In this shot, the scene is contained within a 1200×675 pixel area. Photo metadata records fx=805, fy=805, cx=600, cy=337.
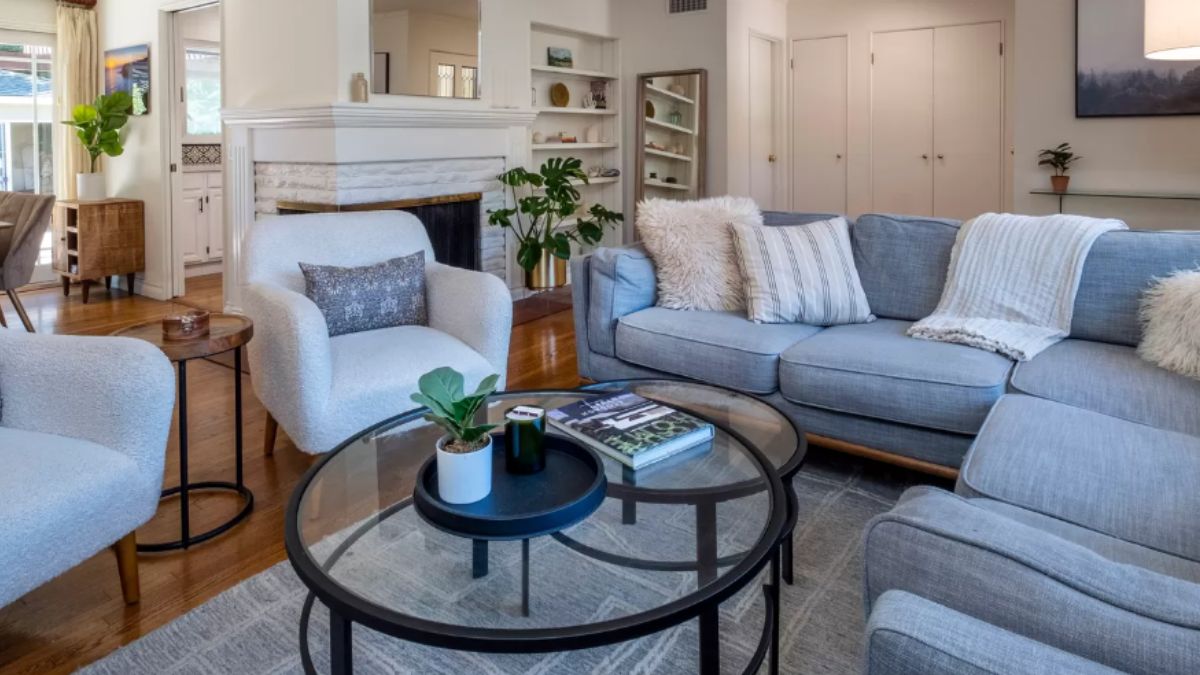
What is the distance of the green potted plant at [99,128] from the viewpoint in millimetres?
5645

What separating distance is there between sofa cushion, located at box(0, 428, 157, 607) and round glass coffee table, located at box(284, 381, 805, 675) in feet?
A: 1.44

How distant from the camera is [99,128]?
571cm

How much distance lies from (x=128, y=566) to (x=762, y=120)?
249 inches

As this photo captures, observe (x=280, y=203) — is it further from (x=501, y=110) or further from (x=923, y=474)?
(x=923, y=474)

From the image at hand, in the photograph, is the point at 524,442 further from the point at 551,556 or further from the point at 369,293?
the point at 369,293

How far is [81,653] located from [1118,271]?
3006mm

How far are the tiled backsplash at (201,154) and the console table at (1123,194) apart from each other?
20.6 feet

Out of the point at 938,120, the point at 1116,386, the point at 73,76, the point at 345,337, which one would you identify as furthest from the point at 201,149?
the point at 1116,386

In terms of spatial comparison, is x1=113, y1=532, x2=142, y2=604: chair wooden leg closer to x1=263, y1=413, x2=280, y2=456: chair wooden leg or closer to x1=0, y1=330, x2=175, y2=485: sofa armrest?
x1=0, y1=330, x2=175, y2=485: sofa armrest

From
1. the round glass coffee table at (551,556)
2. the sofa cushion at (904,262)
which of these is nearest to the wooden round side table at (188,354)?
the round glass coffee table at (551,556)

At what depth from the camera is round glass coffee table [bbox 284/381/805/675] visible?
3.88ft

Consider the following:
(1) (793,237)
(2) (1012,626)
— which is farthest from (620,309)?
(2) (1012,626)

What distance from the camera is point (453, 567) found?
1399 millimetres

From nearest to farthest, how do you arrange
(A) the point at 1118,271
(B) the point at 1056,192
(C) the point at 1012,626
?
(C) the point at 1012,626, (A) the point at 1118,271, (B) the point at 1056,192
